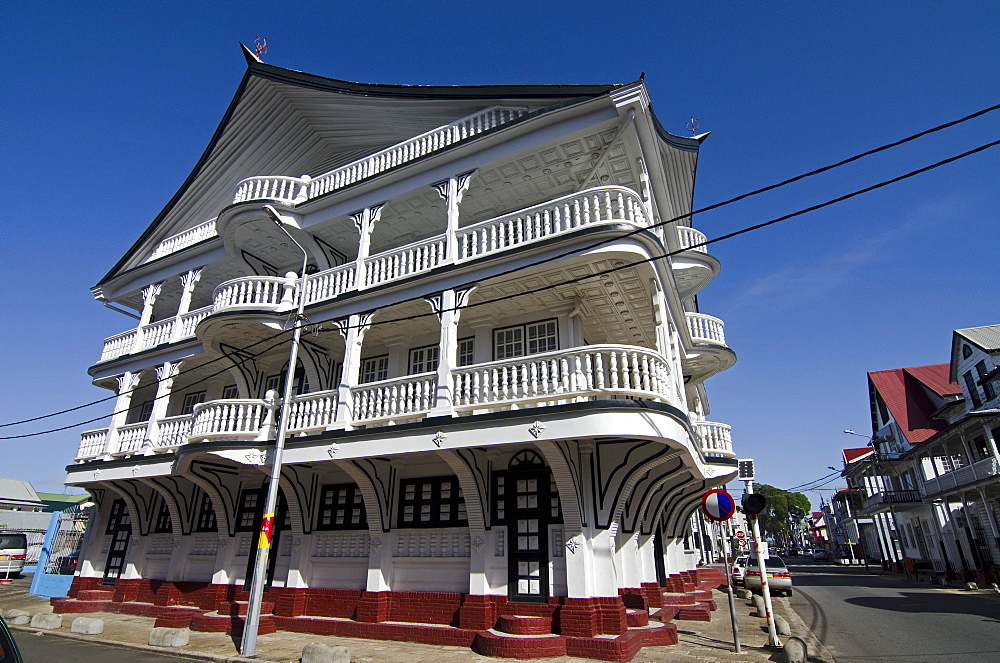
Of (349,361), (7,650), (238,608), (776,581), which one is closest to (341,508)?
(238,608)

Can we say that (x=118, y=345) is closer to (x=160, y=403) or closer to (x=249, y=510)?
(x=160, y=403)

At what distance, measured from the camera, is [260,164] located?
754 inches

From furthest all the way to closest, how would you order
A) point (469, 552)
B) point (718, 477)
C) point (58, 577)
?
point (58, 577)
point (718, 477)
point (469, 552)

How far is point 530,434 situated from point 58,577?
22378mm

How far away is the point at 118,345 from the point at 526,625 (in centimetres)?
1783

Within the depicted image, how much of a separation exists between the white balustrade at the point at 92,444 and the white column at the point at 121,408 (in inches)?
10.3

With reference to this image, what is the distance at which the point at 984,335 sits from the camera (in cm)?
2914

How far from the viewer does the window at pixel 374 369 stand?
1485cm

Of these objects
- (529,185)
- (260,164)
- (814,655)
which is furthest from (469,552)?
(260,164)

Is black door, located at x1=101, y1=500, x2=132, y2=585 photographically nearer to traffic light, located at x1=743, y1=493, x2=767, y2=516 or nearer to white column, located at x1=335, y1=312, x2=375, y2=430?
white column, located at x1=335, y1=312, x2=375, y2=430

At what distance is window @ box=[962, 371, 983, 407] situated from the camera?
2845cm

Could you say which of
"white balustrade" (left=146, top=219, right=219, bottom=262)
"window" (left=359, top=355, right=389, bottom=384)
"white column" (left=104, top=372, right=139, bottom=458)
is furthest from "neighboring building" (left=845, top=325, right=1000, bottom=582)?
"white column" (left=104, top=372, right=139, bottom=458)

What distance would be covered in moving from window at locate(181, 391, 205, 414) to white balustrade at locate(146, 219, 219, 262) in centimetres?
527

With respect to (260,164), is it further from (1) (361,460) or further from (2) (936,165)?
(2) (936,165)
